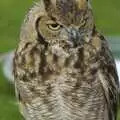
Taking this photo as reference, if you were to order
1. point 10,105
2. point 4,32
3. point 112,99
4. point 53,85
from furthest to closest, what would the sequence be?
point 4,32, point 10,105, point 112,99, point 53,85

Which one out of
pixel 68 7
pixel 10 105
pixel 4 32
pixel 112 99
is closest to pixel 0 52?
pixel 4 32

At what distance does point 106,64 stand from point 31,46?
531 mm

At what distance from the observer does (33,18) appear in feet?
17.8

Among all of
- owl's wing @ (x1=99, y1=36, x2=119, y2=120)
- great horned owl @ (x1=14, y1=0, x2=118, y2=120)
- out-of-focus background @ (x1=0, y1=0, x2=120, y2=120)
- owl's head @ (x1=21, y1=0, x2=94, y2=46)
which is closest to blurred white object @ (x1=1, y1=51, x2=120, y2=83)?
out-of-focus background @ (x1=0, y1=0, x2=120, y2=120)

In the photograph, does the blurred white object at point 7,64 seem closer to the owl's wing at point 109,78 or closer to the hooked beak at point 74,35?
the owl's wing at point 109,78

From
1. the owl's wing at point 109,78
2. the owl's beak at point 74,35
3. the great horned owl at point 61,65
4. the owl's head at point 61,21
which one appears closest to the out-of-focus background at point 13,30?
the owl's wing at point 109,78

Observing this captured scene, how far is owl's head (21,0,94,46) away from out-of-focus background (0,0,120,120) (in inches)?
114

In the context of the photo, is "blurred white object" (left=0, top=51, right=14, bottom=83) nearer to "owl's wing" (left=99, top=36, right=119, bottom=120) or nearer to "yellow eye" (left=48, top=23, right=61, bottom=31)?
"owl's wing" (left=99, top=36, right=119, bottom=120)

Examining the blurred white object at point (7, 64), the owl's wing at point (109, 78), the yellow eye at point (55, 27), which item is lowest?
the blurred white object at point (7, 64)

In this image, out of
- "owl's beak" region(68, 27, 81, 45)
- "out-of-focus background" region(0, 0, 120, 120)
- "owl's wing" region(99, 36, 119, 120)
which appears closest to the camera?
"owl's beak" region(68, 27, 81, 45)

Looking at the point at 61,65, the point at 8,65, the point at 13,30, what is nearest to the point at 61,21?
the point at 61,65

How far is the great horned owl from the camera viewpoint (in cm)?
534

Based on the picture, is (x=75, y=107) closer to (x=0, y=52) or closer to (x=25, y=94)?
(x=25, y=94)

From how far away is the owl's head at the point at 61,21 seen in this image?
5.28m
